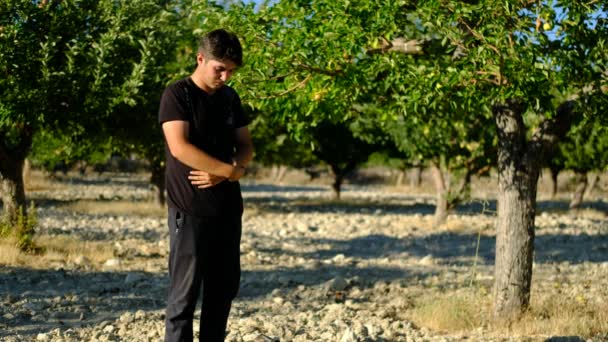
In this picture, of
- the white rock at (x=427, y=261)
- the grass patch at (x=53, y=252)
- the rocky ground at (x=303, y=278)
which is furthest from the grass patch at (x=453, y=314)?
the grass patch at (x=53, y=252)

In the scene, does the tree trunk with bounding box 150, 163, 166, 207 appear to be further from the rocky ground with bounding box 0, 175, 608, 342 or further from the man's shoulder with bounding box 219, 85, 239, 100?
the man's shoulder with bounding box 219, 85, 239, 100

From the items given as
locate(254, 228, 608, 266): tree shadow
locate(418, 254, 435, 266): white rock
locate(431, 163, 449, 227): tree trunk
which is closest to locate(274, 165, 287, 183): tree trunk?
locate(431, 163, 449, 227): tree trunk

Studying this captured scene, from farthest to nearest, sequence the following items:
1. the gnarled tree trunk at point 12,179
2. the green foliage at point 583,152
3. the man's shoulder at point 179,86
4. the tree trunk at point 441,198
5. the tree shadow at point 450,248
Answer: the green foliage at point 583,152 → the tree trunk at point 441,198 → the tree shadow at point 450,248 → the gnarled tree trunk at point 12,179 → the man's shoulder at point 179,86

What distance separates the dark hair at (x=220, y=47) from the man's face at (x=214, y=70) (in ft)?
0.09

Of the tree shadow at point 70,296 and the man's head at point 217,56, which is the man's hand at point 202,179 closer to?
the man's head at point 217,56

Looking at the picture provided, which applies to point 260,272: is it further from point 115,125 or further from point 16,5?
point 16,5

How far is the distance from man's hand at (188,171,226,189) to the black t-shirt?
30 millimetres

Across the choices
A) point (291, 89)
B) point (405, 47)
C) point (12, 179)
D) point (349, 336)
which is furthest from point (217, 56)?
point (12, 179)

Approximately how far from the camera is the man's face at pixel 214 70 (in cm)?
420

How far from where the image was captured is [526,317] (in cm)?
714

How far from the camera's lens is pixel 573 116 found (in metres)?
7.15

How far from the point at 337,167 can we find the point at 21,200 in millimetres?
19655

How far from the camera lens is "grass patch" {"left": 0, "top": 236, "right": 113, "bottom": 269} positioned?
34.5 ft

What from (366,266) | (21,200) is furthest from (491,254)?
(21,200)
